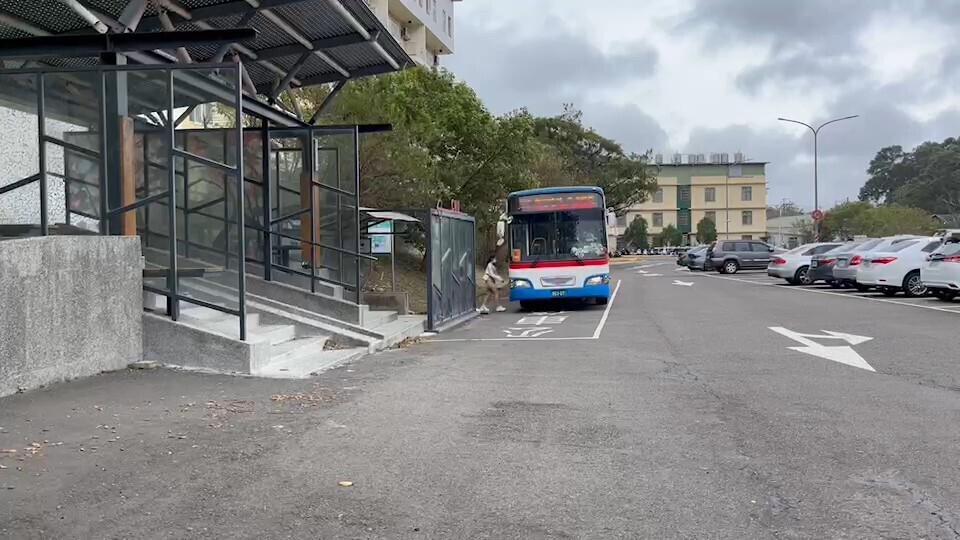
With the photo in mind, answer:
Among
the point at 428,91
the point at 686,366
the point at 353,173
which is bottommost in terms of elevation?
the point at 686,366

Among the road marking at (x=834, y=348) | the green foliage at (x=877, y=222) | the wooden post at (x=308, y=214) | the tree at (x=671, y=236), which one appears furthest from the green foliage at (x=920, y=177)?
the wooden post at (x=308, y=214)

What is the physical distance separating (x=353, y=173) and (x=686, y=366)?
6.78 meters

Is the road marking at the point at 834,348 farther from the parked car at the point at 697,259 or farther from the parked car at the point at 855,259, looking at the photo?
the parked car at the point at 697,259

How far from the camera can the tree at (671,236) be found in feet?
384

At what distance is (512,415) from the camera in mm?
7559

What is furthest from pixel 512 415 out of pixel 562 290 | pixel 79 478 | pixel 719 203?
pixel 719 203

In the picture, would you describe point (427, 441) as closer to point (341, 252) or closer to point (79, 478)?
point (79, 478)

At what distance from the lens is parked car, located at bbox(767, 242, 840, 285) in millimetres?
31156

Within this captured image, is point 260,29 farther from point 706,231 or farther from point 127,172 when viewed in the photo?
point 706,231

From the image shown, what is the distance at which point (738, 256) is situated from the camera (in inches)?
1746

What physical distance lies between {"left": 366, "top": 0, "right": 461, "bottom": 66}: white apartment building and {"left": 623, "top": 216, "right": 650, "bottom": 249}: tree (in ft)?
199

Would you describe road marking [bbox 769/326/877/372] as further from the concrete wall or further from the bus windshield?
the concrete wall

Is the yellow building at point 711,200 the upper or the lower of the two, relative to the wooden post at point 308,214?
upper

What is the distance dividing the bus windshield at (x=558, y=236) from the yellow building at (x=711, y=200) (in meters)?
93.9
